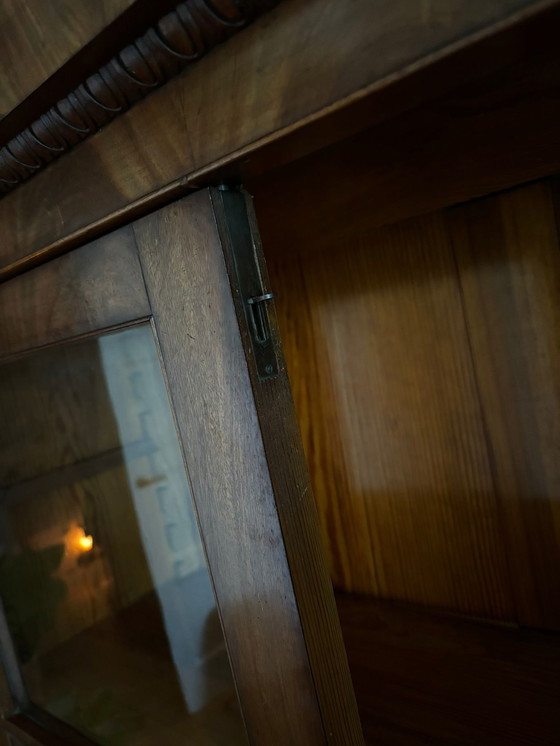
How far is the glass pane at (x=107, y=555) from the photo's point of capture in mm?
576

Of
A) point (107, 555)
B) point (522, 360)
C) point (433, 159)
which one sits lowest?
point (107, 555)

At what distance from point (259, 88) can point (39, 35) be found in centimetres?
21

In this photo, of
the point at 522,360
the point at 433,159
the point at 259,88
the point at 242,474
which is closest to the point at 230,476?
the point at 242,474

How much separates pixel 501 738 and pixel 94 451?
1.99ft

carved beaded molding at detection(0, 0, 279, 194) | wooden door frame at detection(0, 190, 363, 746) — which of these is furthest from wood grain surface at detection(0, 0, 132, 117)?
wooden door frame at detection(0, 190, 363, 746)

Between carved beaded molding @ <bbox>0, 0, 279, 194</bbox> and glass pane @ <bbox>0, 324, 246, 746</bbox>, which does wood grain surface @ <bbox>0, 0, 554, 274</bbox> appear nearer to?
carved beaded molding @ <bbox>0, 0, 279, 194</bbox>

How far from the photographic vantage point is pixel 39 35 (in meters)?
0.47

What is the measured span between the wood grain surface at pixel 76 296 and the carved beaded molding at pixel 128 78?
3.4 inches

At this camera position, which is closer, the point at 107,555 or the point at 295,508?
the point at 295,508

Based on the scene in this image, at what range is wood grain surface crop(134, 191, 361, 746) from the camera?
1.47 ft

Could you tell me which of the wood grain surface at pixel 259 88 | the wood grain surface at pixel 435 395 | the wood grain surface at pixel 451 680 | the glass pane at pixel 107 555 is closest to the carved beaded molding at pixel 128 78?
the wood grain surface at pixel 259 88

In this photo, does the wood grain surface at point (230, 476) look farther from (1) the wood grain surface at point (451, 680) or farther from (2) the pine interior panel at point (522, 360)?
(2) the pine interior panel at point (522, 360)

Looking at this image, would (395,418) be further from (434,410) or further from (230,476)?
(230,476)

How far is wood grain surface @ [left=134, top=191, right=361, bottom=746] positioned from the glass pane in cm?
5
